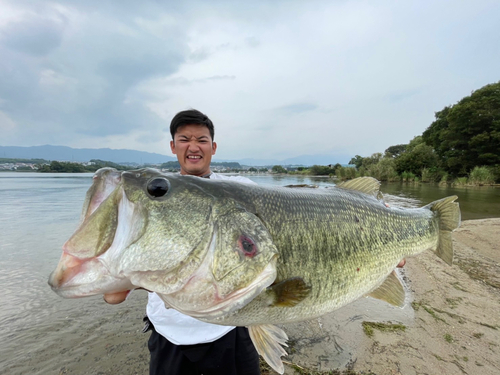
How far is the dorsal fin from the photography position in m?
2.35

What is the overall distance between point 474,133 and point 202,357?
47591mm

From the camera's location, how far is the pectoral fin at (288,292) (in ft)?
4.63

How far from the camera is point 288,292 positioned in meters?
1.44

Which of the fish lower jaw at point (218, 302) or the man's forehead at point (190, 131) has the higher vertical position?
the man's forehead at point (190, 131)

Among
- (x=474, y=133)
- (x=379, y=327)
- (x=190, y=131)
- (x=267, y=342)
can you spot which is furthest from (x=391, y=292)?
(x=474, y=133)

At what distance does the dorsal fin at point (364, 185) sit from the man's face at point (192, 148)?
155 cm

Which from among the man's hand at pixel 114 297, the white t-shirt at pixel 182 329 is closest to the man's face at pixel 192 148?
the white t-shirt at pixel 182 329

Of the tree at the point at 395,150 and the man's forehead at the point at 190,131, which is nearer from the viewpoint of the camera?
the man's forehead at the point at 190,131

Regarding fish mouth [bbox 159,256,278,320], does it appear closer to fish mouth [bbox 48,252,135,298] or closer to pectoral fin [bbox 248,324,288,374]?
fish mouth [bbox 48,252,135,298]

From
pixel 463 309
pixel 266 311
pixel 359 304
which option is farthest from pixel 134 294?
pixel 463 309

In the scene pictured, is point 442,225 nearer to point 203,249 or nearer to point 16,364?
point 203,249

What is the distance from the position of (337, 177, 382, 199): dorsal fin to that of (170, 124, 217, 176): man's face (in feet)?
5.07

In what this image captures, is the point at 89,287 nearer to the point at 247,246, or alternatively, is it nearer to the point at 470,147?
the point at 247,246

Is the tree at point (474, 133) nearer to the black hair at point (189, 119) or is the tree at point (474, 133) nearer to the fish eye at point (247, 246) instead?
the black hair at point (189, 119)
